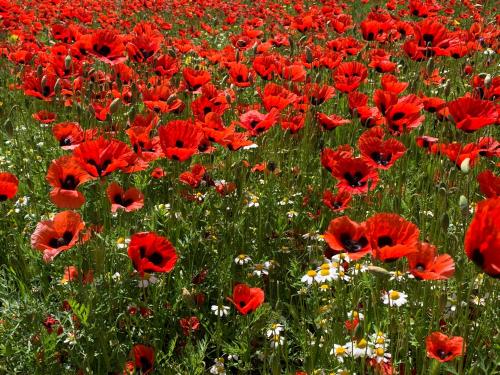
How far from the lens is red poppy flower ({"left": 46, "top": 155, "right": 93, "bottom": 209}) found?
2314 mm

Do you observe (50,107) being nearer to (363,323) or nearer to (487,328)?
(363,323)

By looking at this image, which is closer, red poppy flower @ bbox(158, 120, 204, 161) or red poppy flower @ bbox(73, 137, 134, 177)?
red poppy flower @ bbox(73, 137, 134, 177)

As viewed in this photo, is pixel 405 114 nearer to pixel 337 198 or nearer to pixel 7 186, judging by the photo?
pixel 337 198

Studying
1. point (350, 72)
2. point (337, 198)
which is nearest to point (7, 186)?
point (337, 198)

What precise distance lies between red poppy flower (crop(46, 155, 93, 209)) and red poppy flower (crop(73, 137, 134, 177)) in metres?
0.06

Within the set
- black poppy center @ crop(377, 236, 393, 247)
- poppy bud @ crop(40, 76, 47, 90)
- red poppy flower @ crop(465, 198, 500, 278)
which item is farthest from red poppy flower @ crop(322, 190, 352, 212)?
poppy bud @ crop(40, 76, 47, 90)

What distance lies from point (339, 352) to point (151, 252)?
887mm

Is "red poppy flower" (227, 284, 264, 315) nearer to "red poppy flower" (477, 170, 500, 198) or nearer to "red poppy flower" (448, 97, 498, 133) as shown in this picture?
"red poppy flower" (477, 170, 500, 198)

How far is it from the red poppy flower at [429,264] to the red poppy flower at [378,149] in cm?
84

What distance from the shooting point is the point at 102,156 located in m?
2.44

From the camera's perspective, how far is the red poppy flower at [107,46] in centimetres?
367

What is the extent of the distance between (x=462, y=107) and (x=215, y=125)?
52.6 inches

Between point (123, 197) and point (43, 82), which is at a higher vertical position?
point (43, 82)

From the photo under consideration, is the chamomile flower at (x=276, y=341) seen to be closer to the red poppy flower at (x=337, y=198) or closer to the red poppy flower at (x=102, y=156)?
the red poppy flower at (x=337, y=198)
